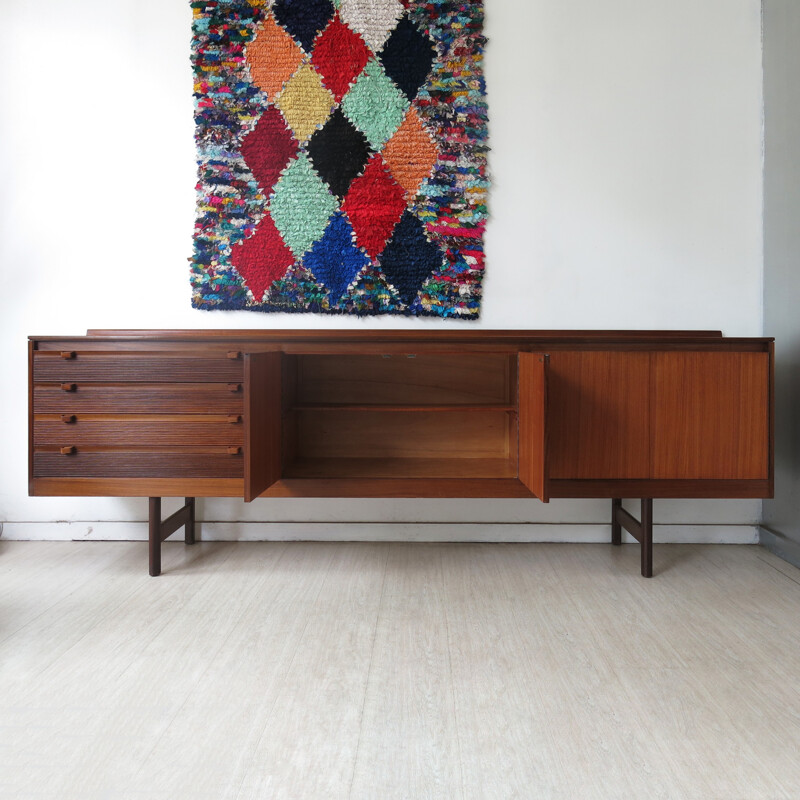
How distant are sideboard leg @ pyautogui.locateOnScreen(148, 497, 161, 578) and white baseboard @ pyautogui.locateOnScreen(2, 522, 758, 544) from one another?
0.32 meters

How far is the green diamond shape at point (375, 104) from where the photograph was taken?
6.08ft

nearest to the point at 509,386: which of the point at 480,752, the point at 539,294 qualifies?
the point at 539,294

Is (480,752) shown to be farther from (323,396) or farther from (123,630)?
(323,396)

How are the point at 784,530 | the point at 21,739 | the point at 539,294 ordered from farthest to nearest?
1. the point at 539,294
2. the point at 784,530
3. the point at 21,739

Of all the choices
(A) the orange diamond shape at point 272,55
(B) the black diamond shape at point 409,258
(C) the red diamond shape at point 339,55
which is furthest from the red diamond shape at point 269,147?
(B) the black diamond shape at point 409,258

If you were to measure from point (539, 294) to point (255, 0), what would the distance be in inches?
53.6

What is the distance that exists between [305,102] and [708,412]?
62.3 inches

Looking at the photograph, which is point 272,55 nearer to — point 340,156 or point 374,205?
point 340,156

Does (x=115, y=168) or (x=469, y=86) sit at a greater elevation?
(x=469, y=86)

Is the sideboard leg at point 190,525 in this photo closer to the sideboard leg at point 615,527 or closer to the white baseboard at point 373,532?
the white baseboard at point 373,532

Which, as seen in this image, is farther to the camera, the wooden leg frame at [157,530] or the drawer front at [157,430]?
the wooden leg frame at [157,530]

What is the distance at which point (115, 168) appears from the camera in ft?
6.27

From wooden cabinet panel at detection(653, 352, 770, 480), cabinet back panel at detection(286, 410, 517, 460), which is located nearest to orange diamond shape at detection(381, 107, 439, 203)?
cabinet back panel at detection(286, 410, 517, 460)

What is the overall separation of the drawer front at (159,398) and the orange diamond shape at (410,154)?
3.02 feet
